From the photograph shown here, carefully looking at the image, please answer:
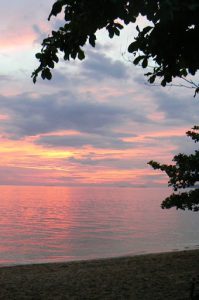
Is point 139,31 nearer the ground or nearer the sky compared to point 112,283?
nearer the sky

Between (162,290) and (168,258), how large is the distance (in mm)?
6730

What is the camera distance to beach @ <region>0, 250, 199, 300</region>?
10.3 metres

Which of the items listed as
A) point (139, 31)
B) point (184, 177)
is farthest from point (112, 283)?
point (139, 31)

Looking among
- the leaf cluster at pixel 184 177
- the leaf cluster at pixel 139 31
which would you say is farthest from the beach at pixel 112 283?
the leaf cluster at pixel 139 31

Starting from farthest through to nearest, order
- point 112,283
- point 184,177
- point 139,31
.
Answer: point 184,177
point 112,283
point 139,31

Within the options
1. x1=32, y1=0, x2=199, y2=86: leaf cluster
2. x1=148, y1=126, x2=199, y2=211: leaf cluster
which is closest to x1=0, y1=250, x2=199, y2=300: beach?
x1=148, y1=126, x2=199, y2=211: leaf cluster

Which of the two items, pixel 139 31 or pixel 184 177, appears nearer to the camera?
pixel 139 31

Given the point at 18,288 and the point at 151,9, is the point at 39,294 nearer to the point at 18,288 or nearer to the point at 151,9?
the point at 18,288

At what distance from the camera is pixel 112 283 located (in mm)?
11859

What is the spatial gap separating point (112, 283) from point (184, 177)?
3877mm

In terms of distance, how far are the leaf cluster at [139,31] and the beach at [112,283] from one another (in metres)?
6.14

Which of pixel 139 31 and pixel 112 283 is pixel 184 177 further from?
pixel 139 31

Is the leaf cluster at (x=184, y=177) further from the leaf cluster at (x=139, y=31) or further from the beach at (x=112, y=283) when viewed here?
the leaf cluster at (x=139, y=31)

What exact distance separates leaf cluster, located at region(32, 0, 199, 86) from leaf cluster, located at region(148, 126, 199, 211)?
688 centimetres
